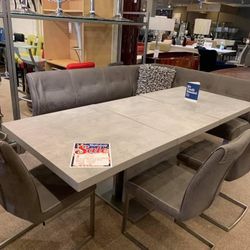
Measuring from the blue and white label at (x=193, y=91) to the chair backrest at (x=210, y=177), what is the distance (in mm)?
963

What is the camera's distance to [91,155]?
1219 millimetres

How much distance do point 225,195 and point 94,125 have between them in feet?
4.64

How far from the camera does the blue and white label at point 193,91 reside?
84.6 inches

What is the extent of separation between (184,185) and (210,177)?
14.7 inches

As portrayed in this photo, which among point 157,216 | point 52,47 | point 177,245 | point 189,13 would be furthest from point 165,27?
point 189,13

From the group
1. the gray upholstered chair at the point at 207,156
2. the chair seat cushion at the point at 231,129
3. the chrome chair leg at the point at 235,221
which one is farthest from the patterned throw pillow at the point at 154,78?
the chrome chair leg at the point at 235,221

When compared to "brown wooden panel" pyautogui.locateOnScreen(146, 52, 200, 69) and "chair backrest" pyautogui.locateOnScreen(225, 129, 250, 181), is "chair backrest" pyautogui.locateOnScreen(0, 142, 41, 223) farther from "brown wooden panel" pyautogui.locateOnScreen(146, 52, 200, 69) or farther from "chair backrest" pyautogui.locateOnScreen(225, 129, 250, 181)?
"brown wooden panel" pyautogui.locateOnScreen(146, 52, 200, 69)

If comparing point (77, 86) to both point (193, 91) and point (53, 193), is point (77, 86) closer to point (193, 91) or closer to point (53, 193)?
point (193, 91)

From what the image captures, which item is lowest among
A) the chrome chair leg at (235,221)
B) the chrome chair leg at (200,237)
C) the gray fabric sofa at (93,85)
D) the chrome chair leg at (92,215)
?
the chrome chair leg at (235,221)

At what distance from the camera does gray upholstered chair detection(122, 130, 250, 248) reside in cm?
112

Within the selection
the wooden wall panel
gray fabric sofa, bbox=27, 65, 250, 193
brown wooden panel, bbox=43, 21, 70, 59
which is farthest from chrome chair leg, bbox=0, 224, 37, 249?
brown wooden panel, bbox=43, 21, 70, 59

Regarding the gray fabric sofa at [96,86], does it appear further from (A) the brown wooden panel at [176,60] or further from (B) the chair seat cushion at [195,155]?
(A) the brown wooden panel at [176,60]

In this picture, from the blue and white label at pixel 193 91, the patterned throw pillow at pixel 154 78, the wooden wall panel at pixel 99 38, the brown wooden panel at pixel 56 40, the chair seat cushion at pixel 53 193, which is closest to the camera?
the chair seat cushion at pixel 53 193

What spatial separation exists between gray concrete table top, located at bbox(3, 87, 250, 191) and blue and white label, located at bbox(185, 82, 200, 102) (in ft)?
0.29
